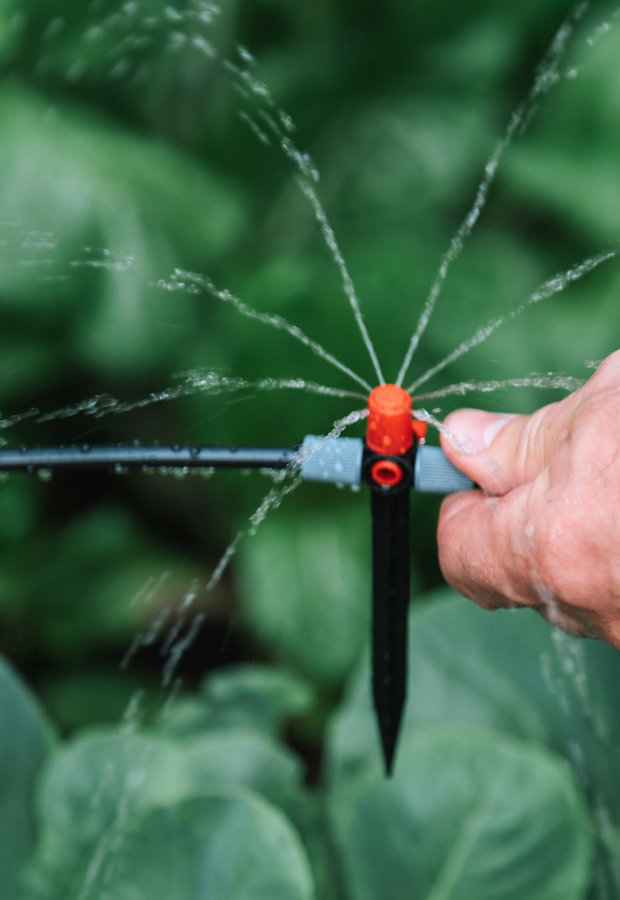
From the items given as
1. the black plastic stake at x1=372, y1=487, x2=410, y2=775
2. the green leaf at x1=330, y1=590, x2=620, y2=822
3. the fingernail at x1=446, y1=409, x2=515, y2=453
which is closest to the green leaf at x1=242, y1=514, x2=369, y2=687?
the green leaf at x1=330, y1=590, x2=620, y2=822

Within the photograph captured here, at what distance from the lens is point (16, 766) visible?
0.90 m

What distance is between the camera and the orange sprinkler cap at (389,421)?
46 centimetres

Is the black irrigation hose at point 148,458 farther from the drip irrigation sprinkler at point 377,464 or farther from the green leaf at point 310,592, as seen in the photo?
the green leaf at point 310,592

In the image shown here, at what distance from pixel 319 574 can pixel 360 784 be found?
0.35 meters

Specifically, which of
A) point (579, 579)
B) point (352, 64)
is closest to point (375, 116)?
point (352, 64)

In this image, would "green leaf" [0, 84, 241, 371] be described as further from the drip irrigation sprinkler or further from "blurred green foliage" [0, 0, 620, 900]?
the drip irrigation sprinkler

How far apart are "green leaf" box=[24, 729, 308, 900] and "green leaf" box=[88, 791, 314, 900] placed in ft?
0.07

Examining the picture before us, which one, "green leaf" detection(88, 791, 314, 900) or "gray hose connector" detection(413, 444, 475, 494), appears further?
"green leaf" detection(88, 791, 314, 900)

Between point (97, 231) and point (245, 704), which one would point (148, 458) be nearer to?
point (245, 704)

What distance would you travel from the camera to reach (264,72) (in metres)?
1.35

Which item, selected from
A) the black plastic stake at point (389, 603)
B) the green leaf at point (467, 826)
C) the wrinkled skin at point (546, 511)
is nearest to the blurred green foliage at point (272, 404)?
the green leaf at point (467, 826)

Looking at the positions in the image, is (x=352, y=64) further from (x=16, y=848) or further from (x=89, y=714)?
(x=16, y=848)

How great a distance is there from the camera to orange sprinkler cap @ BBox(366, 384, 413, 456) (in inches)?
18.2

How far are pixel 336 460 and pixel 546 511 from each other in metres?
0.13
